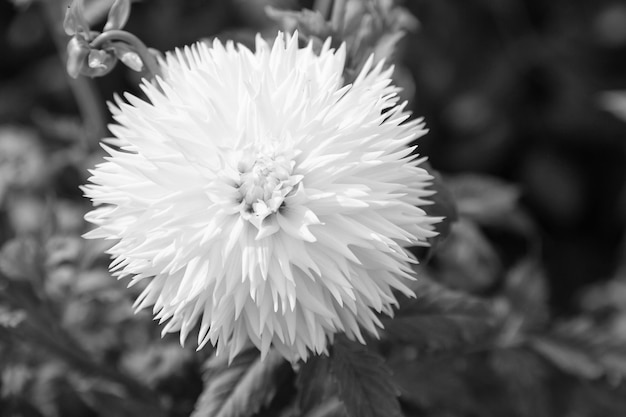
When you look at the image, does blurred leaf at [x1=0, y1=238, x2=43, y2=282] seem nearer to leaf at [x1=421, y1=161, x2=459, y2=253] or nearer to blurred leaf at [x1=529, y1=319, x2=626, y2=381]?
leaf at [x1=421, y1=161, x2=459, y2=253]

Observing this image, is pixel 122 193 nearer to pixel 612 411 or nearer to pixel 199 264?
pixel 199 264

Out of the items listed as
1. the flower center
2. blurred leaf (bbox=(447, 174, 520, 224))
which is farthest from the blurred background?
the flower center

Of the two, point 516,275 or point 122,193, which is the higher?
point 122,193

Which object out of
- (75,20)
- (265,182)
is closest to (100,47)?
(75,20)

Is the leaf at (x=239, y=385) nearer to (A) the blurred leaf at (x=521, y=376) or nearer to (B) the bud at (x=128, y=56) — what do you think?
(B) the bud at (x=128, y=56)

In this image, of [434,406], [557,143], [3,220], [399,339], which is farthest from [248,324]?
[557,143]

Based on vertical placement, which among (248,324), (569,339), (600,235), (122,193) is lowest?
(600,235)

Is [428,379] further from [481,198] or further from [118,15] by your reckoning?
[118,15]
